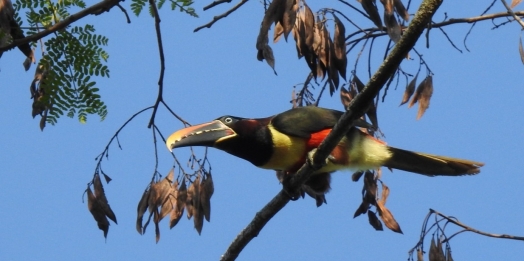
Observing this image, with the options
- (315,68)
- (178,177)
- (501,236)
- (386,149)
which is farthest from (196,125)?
(501,236)

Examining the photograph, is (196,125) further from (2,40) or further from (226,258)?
(2,40)

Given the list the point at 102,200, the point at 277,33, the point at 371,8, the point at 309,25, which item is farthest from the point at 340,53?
the point at 102,200

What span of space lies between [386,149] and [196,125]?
1349mm

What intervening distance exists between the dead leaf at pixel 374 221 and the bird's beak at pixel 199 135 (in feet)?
4.25

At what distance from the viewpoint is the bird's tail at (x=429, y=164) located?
536cm

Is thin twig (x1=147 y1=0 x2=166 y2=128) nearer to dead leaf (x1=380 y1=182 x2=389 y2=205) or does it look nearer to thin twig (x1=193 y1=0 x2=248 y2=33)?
thin twig (x1=193 y1=0 x2=248 y2=33)

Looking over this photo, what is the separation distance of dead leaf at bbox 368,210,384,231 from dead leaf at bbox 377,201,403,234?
53 mm

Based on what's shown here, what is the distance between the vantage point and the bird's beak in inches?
204

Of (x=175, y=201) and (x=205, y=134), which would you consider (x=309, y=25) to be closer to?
(x=205, y=134)

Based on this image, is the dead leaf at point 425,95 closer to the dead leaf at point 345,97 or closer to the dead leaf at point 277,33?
the dead leaf at point 345,97

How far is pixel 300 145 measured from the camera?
543 cm

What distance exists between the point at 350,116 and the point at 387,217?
2143 mm

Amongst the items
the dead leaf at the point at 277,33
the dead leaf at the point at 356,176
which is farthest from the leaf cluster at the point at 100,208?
the dead leaf at the point at 356,176

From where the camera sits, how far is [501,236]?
17.1 ft
